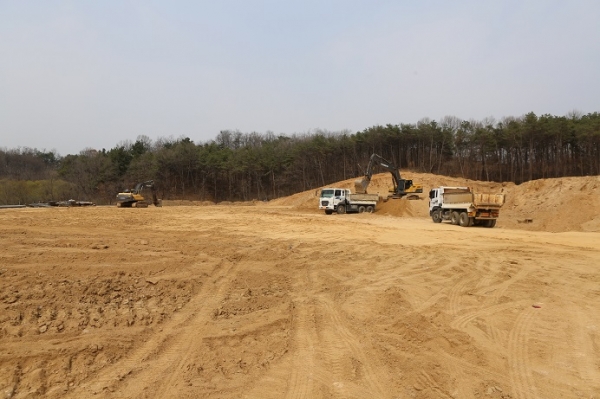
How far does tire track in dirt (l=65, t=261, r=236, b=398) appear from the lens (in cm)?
415

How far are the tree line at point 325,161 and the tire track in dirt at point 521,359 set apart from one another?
169 ft

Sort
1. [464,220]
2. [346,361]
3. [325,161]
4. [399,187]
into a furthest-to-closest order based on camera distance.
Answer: [325,161], [399,187], [464,220], [346,361]

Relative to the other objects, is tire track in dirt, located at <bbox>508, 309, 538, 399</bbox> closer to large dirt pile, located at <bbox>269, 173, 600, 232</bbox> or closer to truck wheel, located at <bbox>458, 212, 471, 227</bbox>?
truck wheel, located at <bbox>458, 212, 471, 227</bbox>

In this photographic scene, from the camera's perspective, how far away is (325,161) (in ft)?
216

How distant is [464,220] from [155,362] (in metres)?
21.6

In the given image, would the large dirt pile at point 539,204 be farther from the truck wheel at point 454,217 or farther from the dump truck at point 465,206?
the truck wheel at point 454,217

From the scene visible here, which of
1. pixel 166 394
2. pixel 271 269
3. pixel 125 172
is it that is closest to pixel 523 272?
pixel 271 269

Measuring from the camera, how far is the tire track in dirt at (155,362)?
415 cm

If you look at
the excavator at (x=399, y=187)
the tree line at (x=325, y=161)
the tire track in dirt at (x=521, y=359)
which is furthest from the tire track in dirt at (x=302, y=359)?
the tree line at (x=325, y=161)

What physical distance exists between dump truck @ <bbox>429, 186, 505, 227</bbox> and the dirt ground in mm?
11630

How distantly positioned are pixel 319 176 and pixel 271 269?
57.3m

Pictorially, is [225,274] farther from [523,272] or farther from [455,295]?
[523,272]

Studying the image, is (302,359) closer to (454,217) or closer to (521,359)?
(521,359)

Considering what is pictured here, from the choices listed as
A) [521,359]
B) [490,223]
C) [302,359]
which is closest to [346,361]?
[302,359]
